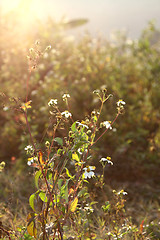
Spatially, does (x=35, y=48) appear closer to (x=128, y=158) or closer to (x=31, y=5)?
(x=128, y=158)

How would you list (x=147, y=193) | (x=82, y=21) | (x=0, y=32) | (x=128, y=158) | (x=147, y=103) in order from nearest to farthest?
1. (x=147, y=193)
2. (x=128, y=158)
3. (x=147, y=103)
4. (x=0, y=32)
5. (x=82, y=21)

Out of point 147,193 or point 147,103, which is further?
point 147,103

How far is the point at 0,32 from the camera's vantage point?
5.98 meters

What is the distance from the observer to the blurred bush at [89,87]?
3.70 metres

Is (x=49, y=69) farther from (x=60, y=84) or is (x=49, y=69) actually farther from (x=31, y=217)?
(x=31, y=217)

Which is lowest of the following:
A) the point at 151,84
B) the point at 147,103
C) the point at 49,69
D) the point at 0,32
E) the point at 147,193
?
the point at 147,193

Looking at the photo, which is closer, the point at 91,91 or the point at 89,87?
the point at 91,91

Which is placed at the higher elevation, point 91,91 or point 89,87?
point 89,87

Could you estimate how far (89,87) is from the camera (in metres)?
4.57

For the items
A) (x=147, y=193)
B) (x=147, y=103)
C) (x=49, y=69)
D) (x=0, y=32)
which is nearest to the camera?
(x=147, y=193)

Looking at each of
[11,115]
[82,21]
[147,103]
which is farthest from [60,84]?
[82,21]

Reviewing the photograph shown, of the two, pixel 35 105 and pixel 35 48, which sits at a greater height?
pixel 35 105

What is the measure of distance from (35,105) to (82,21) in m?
3.28

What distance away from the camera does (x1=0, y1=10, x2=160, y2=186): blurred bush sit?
3.70 metres
